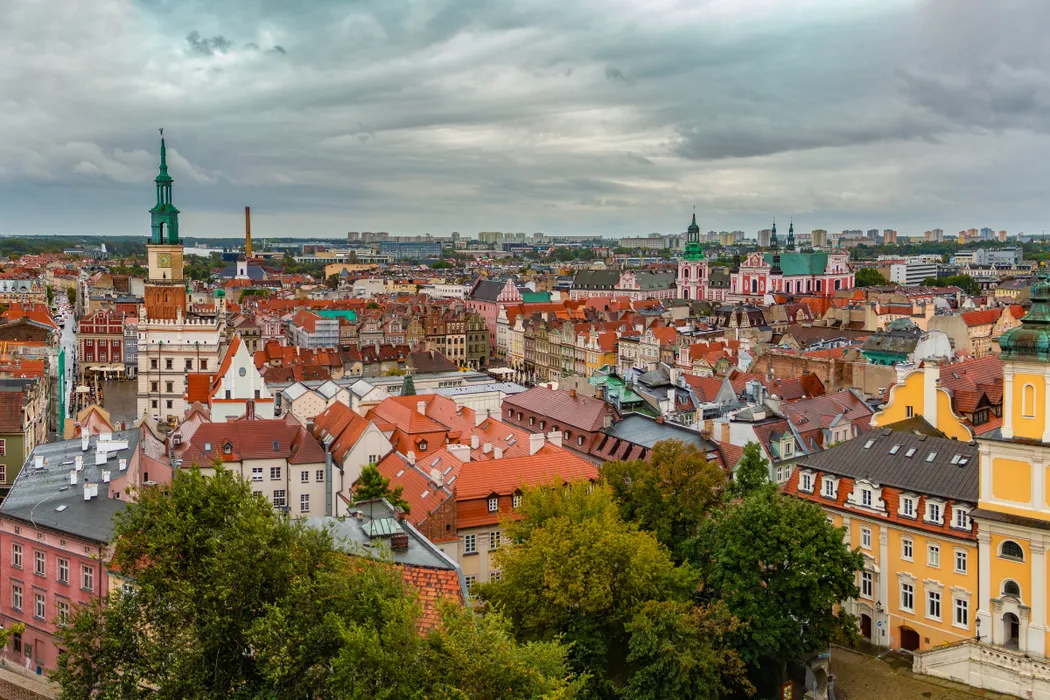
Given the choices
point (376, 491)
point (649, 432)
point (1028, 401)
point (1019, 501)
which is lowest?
point (376, 491)

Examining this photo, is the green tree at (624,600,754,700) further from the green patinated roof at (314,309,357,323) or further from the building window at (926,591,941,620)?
the green patinated roof at (314,309,357,323)

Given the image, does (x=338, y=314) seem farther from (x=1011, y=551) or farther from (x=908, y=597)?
(x=1011, y=551)

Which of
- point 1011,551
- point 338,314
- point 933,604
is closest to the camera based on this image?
point 1011,551

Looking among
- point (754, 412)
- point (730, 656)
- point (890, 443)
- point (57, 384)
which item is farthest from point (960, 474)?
point (57, 384)

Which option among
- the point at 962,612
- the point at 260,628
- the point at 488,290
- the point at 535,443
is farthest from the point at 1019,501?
the point at 488,290

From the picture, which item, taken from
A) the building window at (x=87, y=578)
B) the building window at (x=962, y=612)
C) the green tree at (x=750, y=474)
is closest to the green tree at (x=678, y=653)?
the green tree at (x=750, y=474)

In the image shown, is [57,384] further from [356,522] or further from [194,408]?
[356,522]

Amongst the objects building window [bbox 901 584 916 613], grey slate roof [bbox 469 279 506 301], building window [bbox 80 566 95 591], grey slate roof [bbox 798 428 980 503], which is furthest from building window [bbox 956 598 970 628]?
grey slate roof [bbox 469 279 506 301]
